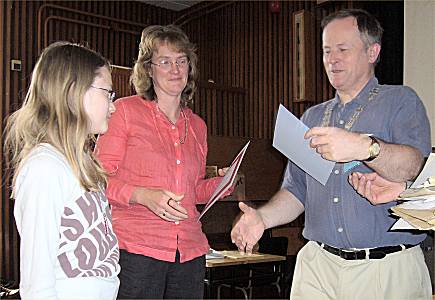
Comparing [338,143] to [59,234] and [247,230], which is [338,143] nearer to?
[247,230]

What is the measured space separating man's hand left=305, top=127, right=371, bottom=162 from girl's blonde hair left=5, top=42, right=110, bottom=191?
28.5 inches

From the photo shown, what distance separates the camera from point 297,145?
1.89m

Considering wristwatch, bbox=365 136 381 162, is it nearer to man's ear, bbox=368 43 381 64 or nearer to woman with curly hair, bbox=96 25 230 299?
man's ear, bbox=368 43 381 64

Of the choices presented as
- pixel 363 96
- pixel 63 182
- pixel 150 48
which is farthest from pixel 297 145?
pixel 150 48

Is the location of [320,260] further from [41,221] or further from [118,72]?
[118,72]

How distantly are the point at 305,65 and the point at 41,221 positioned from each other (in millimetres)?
5949

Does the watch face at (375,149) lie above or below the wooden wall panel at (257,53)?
below

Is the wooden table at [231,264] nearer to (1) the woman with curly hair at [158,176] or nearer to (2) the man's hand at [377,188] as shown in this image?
(1) the woman with curly hair at [158,176]

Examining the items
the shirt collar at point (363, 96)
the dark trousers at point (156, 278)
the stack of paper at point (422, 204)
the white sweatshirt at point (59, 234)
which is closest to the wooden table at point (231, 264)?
the dark trousers at point (156, 278)

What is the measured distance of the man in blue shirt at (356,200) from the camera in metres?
2.00

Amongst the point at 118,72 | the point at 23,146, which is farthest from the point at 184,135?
the point at 118,72

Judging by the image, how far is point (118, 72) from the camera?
6.96 metres

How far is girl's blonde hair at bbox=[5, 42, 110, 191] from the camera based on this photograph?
169 centimetres

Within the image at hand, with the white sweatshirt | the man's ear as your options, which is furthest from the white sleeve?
the man's ear
